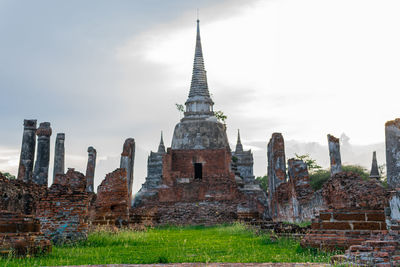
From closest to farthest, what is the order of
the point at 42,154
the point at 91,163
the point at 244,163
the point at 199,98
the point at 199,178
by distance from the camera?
the point at 42,154, the point at 91,163, the point at 199,178, the point at 244,163, the point at 199,98

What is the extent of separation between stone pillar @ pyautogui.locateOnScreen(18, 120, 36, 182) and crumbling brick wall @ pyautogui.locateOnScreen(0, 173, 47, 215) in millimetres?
2530

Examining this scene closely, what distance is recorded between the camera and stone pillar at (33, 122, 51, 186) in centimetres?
1436

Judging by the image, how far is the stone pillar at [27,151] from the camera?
14438 mm

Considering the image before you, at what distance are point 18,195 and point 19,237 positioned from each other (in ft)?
18.9

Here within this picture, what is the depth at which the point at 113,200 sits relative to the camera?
1091 centimetres

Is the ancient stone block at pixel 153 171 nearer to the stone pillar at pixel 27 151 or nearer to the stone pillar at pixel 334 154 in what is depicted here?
the stone pillar at pixel 27 151

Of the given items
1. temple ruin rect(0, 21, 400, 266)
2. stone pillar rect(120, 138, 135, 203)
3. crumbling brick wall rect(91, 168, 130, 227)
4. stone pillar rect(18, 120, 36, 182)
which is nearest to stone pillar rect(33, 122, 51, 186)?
temple ruin rect(0, 21, 400, 266)

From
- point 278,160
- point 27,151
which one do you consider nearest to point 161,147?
point 278,160

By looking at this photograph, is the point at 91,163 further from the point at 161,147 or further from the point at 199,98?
the point at 161,147

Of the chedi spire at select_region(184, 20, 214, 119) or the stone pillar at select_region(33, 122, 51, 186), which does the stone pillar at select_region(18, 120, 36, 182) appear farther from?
the chedi spire at select_region(184, 20, 214, 119)

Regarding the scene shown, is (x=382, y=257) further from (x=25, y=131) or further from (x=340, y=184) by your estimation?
(x=25, y=131)

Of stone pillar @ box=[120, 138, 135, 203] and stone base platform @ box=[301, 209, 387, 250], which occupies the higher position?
stone pillar @ box=[120, 138, 135, 203]

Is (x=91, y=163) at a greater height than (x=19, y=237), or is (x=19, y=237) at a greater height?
(x=91, y=163)

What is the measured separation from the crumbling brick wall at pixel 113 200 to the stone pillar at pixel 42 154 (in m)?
4.30
